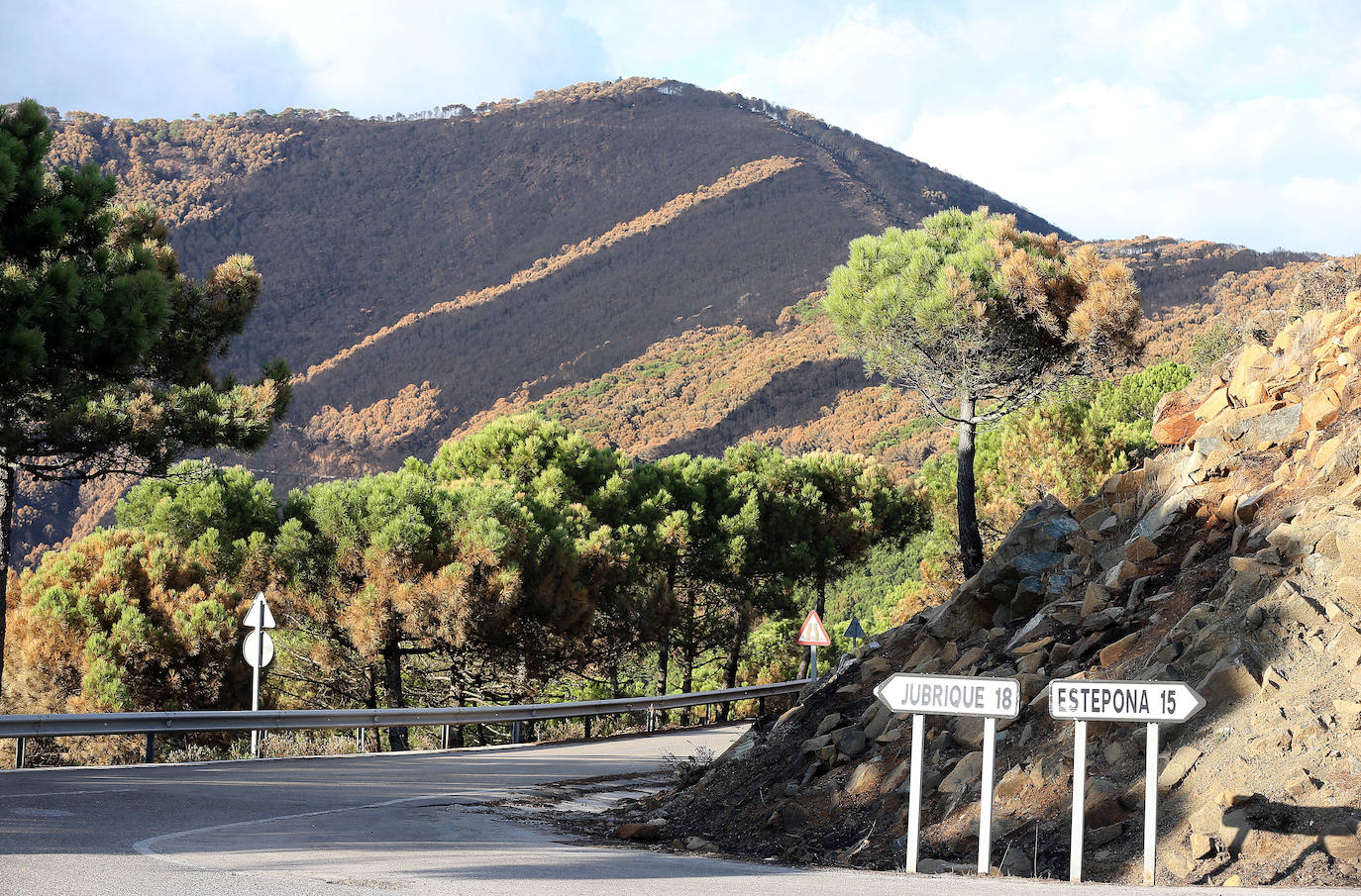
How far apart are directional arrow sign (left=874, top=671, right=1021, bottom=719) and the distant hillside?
224ft

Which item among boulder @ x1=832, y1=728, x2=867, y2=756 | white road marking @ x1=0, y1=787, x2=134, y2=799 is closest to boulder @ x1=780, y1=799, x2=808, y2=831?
boulder @ x1=832, y1=728, x2=867, y2=756

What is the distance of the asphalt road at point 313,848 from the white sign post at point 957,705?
16.4 inches

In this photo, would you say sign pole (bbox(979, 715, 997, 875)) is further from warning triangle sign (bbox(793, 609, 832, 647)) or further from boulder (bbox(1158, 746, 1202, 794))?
warning triangle sign (bbox(793, 609, 832, 647))

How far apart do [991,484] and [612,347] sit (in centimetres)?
9879

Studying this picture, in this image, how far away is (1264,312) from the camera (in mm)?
14453

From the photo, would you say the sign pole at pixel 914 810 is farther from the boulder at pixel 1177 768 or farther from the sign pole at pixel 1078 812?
the boulder at pixel 1177 768

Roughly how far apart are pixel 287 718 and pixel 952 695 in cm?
1099

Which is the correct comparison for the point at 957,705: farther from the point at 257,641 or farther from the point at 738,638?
the point at 738,638

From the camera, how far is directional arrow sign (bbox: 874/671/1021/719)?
7.49 m

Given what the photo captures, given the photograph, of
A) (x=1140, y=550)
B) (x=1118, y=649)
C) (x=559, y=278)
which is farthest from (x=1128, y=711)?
(x=559, y=278)

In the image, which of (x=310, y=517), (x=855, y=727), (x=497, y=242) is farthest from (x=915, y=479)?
(x=497, y=242)

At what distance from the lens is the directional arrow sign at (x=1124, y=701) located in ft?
22.8

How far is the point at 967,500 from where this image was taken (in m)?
21.5

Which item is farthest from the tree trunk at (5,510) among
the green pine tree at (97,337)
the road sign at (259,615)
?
the road sign at (259,615)
